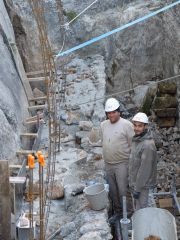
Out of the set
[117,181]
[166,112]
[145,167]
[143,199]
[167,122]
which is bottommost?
[143,199]

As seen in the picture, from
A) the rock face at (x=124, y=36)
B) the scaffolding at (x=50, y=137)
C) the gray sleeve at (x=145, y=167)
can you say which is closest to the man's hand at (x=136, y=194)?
the gray sleeve at (x=145, y=167)

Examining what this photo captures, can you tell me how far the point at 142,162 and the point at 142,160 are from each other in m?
0.02

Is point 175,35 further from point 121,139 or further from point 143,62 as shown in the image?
point 121,139

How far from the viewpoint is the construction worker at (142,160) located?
5273 millimetres

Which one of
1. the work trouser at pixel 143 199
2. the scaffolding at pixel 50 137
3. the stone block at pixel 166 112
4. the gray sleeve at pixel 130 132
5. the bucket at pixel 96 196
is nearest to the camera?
the scaffolding at pixel 50 137

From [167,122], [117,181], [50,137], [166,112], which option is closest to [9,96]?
[50,137]

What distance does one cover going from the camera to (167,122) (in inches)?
453

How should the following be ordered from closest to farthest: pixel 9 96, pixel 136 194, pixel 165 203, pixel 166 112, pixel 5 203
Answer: pixel 5 203
pixel 136 194
pixel 165 203
pixel 9 96
pixel 166 112

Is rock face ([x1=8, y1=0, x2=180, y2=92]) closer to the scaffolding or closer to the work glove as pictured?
the scaffolding

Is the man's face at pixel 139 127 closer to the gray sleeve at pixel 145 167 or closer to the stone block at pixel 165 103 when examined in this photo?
the gray sleeve at pixel 145 167

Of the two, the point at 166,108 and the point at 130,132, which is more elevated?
the point at 166,108

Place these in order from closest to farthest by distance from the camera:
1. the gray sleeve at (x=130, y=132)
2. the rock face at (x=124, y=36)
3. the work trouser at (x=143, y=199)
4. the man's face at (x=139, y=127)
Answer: the man's face at (x=139, y=127) < the work trouser at (x=143, y=199) < the gray sleeve at (x=130, y=132) < the rock face at (x=124, y=36)

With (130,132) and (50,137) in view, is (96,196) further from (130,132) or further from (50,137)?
(50,137)

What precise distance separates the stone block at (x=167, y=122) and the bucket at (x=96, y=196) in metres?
6.35
